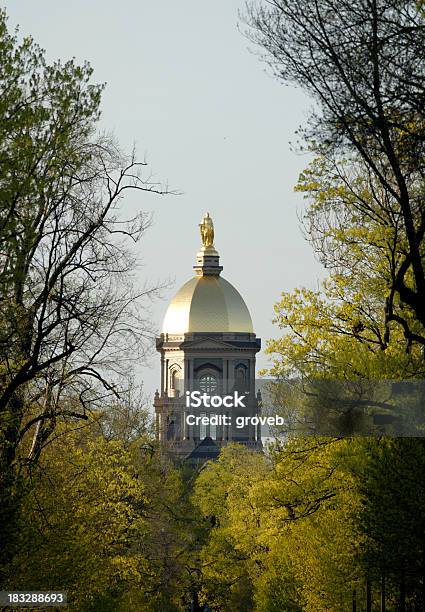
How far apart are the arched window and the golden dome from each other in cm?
573

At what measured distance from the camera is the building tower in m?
171

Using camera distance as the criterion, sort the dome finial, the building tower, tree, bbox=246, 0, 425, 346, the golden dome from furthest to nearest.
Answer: the dome finial
the golden dome
the building tower
tree, bbox=246, 0, 425, 346

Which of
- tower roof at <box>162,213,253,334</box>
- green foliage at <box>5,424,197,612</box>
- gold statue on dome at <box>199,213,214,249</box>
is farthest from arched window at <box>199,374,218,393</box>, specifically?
green foliage at <box>5,424,197,612</box>

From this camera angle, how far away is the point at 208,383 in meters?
178

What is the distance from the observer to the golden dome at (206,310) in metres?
182

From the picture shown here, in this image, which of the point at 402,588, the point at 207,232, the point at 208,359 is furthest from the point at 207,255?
the point at 402,588

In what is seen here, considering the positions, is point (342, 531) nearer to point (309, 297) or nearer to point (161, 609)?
point (309, 297)

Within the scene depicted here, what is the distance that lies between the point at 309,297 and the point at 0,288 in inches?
458

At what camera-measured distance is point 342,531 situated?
35.2m

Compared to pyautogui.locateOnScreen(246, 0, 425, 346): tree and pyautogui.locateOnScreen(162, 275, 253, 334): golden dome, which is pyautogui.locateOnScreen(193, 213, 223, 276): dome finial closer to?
pyautogui.locateOnScreen(162, 275, 253, 334): golden dome

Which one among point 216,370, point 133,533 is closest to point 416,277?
point 133,533

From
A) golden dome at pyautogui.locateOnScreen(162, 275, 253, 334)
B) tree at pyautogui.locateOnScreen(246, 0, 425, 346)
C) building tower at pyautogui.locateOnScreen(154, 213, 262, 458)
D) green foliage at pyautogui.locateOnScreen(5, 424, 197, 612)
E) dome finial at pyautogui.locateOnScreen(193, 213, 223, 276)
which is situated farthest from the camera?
dome finial at pyautogui.locateOnScreen(193, 213, 223, 276)

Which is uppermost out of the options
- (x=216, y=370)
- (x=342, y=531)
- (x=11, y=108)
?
(x=216, y=370)

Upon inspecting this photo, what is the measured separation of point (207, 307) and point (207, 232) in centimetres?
1335
